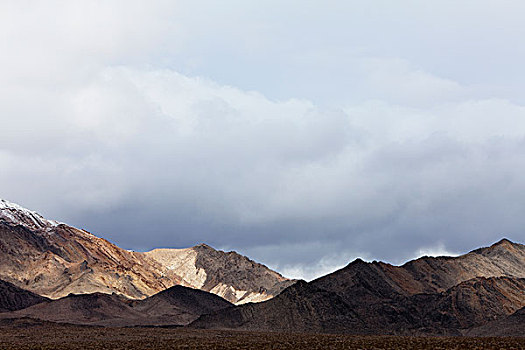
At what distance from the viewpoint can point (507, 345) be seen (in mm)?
76438

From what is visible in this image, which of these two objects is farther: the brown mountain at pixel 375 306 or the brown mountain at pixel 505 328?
the brown mountain at pixel 375 306

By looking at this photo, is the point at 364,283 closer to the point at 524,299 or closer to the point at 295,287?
the point at 295,287

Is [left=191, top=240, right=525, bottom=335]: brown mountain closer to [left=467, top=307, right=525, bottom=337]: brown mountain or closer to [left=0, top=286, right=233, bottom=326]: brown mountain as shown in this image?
[left=467, top=307, right=525, bottom=337]: brown mountain

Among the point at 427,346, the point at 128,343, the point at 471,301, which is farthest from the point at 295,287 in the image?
the point at 427,346

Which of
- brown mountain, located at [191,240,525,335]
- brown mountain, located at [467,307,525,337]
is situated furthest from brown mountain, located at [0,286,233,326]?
brown mountain, located at [467,307,525,337]

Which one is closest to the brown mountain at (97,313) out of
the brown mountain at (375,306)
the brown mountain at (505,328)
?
the brown mountain at (375,306)

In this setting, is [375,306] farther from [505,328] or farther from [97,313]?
[97,313]

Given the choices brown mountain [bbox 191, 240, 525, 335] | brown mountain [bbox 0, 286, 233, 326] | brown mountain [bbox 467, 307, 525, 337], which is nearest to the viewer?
brown mountain [bbox 467, 307, 525, 337]

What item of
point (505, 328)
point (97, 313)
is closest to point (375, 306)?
point (505, 328)

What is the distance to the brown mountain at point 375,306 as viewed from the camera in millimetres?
128375

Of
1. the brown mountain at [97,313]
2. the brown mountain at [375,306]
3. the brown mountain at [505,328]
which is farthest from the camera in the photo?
the brown mountain at [97,313]

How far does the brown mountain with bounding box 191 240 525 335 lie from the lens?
128 meters

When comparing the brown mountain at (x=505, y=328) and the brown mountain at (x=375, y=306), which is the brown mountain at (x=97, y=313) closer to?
the brown mountain at (x=375, y=306)

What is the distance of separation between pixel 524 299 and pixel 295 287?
153 ft
